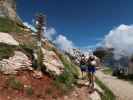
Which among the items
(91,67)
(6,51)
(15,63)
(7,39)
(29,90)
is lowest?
(29,90)

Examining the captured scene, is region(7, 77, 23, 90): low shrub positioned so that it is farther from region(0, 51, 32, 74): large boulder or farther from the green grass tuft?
the green grass tuft

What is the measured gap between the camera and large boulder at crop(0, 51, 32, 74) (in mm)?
17047

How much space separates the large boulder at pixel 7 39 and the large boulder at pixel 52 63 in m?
2.16

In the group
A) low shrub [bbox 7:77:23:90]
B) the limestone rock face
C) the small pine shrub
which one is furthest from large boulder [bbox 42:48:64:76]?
the limestone rock face

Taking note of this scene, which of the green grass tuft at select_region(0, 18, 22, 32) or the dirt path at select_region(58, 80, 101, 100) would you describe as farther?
the green grass tuft at select_region(0, 18, 22, 32)

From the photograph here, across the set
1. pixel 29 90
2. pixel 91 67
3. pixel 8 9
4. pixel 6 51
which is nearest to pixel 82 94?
pixel 91 67

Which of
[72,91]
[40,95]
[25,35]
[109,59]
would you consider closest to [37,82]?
[40,95]

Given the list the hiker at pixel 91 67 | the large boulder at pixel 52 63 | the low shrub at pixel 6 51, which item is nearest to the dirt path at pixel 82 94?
the hiker at pixel 91 67

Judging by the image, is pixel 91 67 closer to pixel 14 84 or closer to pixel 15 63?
pixel 15 63

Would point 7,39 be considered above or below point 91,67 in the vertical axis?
above

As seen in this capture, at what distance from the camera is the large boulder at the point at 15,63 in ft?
55.9

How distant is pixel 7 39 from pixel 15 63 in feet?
9.06

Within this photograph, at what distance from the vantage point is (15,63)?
696 inches

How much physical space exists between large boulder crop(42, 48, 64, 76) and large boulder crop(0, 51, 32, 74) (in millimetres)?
1315
